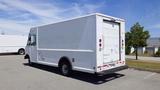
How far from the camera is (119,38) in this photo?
9.84 meters

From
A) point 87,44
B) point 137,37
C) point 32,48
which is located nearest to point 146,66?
point 87,44

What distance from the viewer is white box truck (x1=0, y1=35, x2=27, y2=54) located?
1070 inches

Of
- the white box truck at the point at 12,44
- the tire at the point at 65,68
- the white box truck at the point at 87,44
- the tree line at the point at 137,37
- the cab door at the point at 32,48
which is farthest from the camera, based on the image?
the tree line at the point at 137,37

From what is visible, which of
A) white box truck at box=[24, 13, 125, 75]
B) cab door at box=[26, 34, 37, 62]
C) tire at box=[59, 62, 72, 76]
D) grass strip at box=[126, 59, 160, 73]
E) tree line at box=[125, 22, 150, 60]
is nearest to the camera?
white box truck at box=[24, 13, 125, 75]

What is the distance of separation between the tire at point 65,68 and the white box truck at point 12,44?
19027mm

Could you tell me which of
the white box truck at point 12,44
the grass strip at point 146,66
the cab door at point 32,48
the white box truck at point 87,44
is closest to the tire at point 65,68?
the white box truck at point 87,44

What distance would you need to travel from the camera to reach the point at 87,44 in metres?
8.80

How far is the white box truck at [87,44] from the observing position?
332 inches

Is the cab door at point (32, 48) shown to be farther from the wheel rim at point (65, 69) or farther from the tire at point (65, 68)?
the wheel rim at point (65, 69)

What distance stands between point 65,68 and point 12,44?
65.1 feet

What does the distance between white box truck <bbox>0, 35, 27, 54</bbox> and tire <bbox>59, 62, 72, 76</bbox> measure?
1903 centimetres

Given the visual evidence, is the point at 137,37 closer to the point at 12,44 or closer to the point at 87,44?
the point at 12,44

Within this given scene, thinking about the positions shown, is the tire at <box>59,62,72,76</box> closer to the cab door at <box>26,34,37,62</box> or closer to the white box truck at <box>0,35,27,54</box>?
the cab door at <box>26,34,37,62</box>

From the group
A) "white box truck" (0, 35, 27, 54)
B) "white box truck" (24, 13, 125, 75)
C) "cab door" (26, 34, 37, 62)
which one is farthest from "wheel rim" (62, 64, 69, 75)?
"white box truck" (0, 35, 27, 54)
